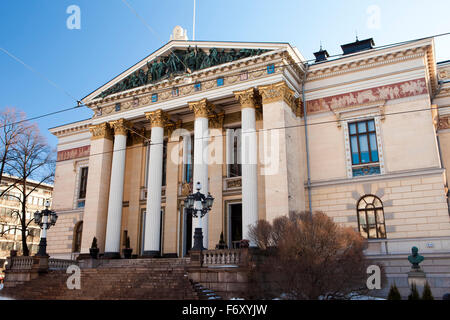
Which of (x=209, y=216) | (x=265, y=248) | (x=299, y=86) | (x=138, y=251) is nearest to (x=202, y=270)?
(x=265, y=248)

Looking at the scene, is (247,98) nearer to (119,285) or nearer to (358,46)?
(358,46)

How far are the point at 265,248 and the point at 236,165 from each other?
9166 mm

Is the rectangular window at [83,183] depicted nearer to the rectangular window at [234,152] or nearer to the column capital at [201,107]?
the column capital at [201,107]

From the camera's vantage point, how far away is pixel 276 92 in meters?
21.7

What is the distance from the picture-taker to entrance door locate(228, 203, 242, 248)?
23766mm

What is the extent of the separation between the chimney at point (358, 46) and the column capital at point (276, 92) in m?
6.97

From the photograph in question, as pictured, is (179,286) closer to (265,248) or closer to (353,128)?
(265,248)

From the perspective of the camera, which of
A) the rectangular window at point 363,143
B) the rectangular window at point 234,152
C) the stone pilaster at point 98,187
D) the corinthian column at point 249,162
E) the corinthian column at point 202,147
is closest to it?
the corinthian column at point 249,162

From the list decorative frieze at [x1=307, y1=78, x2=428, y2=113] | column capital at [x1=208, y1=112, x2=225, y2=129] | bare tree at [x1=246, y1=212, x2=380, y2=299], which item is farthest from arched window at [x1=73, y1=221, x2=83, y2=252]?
bare tree at [x1=246, y1=212, x2=380, y2=299]

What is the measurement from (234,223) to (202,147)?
5021mm

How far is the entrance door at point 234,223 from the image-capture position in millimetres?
23766

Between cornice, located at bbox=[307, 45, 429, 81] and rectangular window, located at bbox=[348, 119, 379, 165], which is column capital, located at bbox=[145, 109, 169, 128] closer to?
cornice, located at bbox=[307, 45, 429, 81]

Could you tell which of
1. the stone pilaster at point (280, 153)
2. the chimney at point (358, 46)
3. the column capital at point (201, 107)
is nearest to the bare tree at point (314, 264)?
the stone pilaster at point (280, 153)

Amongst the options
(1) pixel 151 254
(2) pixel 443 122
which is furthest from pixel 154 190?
(2) pixel 443 122
